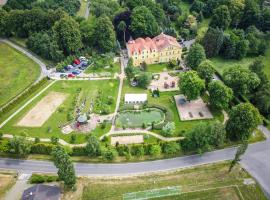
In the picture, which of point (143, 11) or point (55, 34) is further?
point (143, 11)

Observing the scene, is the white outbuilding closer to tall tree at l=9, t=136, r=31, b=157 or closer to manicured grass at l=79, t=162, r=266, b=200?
manicured grass at l=79, t=162, r=266, b=200

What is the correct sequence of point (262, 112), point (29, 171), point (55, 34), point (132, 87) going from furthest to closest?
point (55, 34), point (132, 87), point (262, 112), point (29, 171)

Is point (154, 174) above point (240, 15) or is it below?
below

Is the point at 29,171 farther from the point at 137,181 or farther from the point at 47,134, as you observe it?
the point at 137,181

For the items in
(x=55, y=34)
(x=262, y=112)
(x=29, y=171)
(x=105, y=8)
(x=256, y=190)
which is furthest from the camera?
(x=105, y=8)

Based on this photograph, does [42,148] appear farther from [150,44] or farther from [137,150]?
[150,44]

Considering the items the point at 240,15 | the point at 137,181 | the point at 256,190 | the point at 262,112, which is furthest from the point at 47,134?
the point at 240,15
